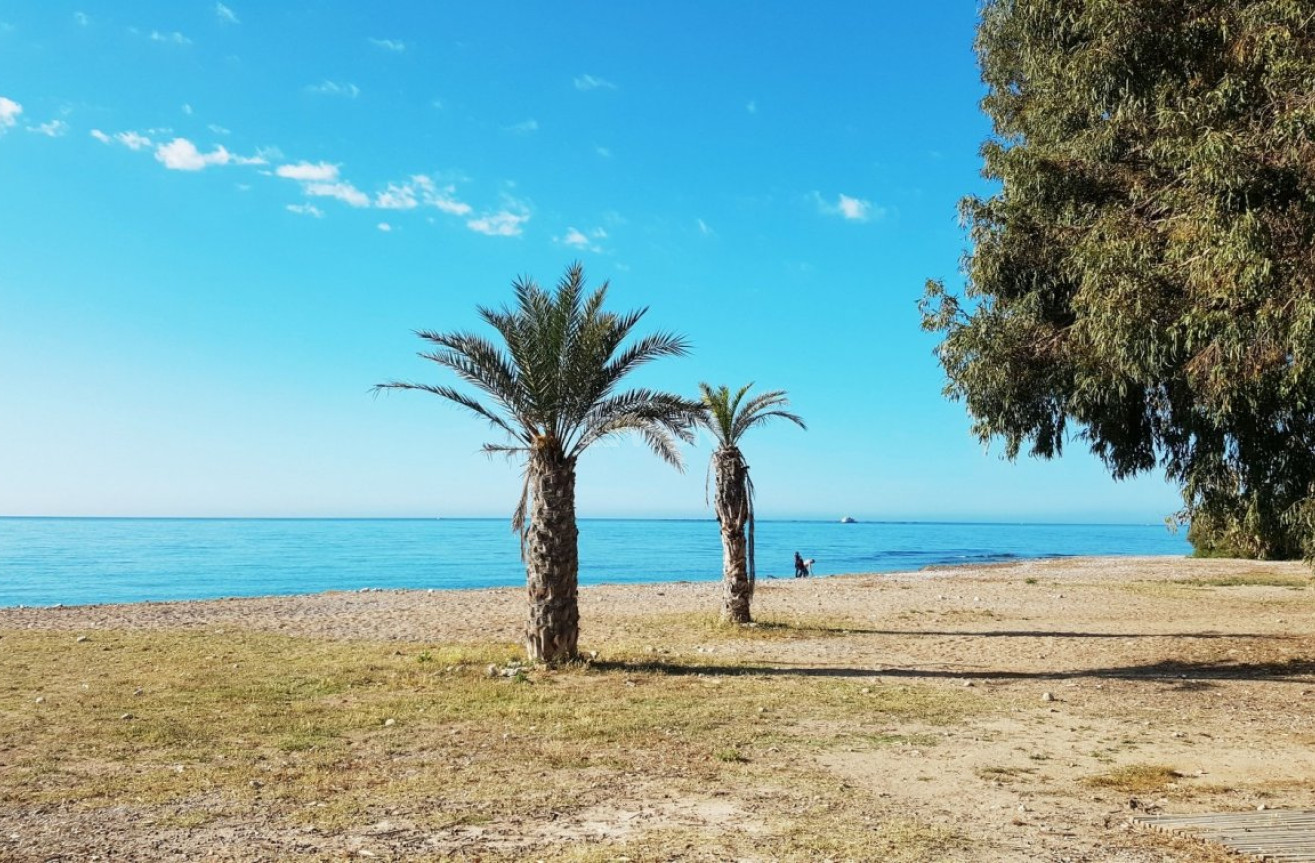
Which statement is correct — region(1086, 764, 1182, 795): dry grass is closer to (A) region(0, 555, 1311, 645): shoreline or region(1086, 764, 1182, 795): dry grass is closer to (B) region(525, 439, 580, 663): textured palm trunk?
(B) region(525, 439, 580, 663): textured palm trunk

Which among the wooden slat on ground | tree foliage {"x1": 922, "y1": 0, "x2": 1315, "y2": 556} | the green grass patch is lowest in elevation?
the green grass patch

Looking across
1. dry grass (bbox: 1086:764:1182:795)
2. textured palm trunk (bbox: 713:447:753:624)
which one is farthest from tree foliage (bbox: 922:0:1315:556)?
textured palm trunk (bbox: 713:447:753:624)

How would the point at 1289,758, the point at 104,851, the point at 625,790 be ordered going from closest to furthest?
the point at 104,851 < the point at 625,790 < the point at 1289,758

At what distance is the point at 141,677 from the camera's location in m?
13.8

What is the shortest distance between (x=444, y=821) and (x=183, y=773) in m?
3.10

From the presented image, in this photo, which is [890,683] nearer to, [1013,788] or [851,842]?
[1013,788]

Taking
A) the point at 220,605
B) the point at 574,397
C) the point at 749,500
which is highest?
the point at 574,397

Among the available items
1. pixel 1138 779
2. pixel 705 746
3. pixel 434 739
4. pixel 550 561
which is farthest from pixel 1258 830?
pixel 550 561

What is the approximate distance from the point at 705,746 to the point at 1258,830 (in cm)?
489

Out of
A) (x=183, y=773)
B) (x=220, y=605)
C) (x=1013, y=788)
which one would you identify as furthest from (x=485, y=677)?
(x=220, y=605)

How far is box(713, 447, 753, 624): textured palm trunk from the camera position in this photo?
19.8m

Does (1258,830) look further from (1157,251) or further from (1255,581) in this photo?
(1255,581)

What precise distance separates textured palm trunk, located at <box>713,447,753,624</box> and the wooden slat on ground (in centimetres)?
1280

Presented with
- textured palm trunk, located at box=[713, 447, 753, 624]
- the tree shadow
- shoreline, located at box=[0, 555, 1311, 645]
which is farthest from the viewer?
shoreline, located at box=[0, 555, 1311, 645]
